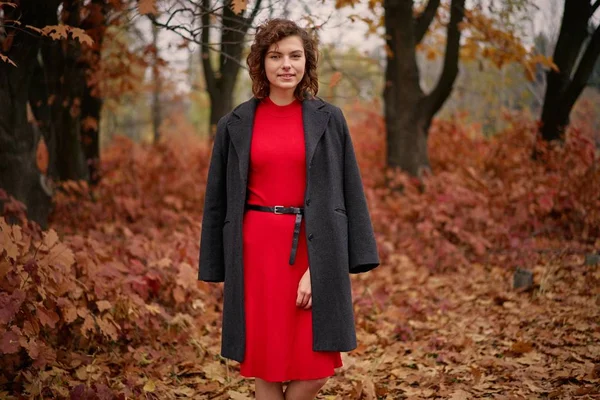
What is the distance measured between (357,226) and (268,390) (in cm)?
98

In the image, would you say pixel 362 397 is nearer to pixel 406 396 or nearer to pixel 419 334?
pixel 406 396

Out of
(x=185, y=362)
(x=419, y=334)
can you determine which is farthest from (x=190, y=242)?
(x=419, y=334)

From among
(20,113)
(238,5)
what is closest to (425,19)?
(238,5)

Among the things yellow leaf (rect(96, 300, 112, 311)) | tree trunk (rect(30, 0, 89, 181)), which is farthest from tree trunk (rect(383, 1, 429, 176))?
yellow leaf (rect(96, 300, 112, 311))

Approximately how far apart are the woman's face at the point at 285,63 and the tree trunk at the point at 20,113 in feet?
9.73

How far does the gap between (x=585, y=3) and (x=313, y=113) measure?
8018 millimetres

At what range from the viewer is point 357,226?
2.96 meters

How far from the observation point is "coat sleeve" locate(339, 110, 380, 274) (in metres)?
2.95

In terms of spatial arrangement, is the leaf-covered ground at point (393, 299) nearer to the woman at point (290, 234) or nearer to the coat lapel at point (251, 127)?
the woman at point (290, 234)

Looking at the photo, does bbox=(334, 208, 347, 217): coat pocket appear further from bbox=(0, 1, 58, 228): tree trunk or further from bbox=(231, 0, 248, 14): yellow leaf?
bbox=(0, 1, 58, 228): tree trunk

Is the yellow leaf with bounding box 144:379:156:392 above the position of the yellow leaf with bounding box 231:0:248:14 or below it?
below

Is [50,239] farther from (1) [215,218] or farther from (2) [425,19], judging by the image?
(2) [425,19]

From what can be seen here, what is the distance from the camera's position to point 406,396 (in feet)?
13.1

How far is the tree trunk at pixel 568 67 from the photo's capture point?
9.16 metres
